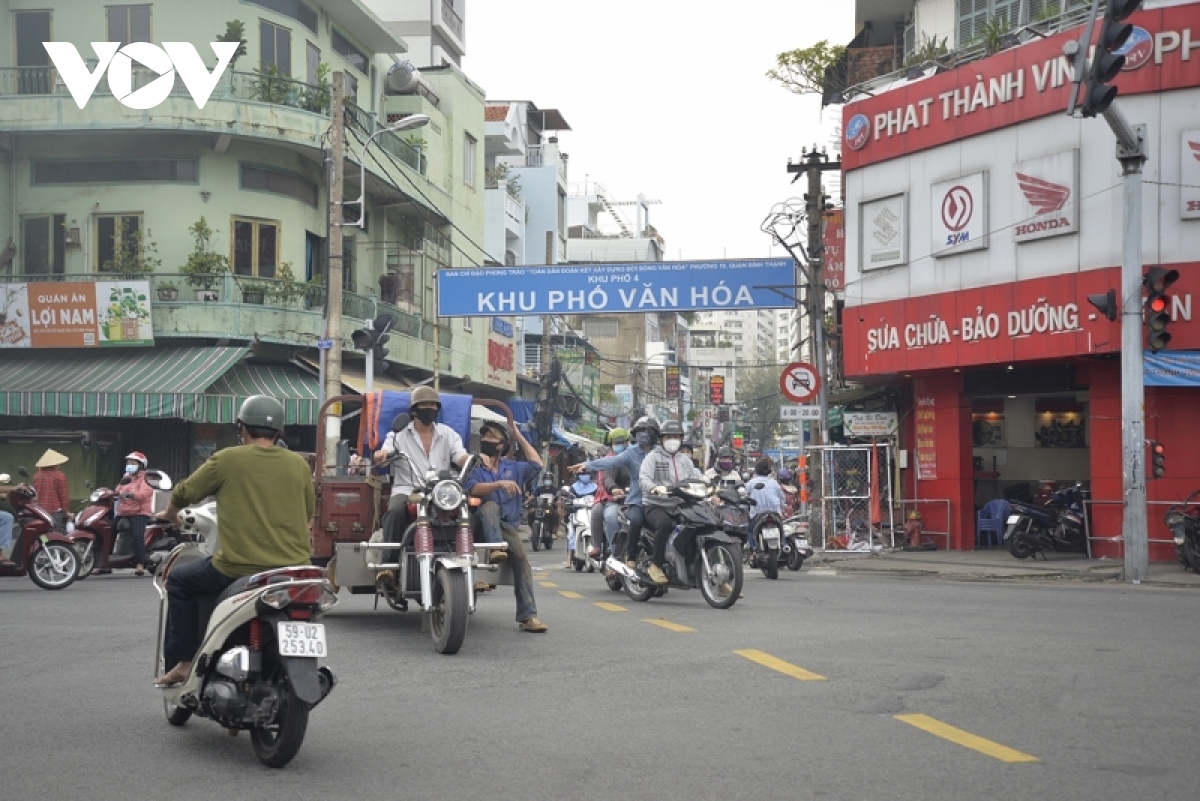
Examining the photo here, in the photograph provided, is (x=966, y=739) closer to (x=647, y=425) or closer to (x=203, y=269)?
(x=647, y=425)

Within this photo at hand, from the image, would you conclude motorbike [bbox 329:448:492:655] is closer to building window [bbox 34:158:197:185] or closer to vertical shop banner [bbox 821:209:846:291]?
vertical shop banner [bbox 821:209:846:291]

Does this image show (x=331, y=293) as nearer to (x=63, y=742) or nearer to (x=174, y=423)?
(x=174, y=423)

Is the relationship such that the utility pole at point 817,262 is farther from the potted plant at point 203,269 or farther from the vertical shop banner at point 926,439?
the potted plant at point 203,269

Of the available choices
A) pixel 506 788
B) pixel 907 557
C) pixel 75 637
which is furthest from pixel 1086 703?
pixel 907 557

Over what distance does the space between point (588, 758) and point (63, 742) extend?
2637mm

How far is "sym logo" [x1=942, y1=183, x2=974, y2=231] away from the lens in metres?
25.4

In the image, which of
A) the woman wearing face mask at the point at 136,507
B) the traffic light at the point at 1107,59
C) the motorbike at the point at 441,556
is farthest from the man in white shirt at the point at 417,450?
the woman wearing face mask at the point at 136,507

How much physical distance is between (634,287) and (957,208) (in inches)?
237

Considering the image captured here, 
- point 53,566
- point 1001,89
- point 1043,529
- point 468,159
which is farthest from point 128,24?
point 1043,529

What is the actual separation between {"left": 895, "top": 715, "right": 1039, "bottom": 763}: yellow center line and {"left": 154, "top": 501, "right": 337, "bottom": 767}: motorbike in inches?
116

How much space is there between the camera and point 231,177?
31703 mm

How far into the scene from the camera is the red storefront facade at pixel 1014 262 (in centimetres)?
2231

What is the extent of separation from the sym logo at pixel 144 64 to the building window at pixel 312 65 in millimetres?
3105

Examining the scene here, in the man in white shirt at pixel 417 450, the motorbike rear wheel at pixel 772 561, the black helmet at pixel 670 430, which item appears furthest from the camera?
the motorbike rear wheel at pixel 772 561
